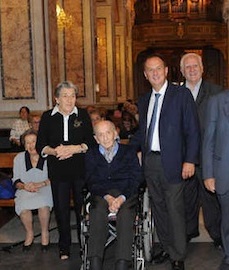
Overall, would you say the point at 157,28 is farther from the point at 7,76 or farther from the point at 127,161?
the point at 127,161

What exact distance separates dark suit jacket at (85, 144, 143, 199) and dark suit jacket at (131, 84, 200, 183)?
0.29 meters

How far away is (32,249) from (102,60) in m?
12.9

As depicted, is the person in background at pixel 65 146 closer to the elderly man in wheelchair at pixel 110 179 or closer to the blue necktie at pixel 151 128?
the elderly man in wheelchair at pixel 110 179

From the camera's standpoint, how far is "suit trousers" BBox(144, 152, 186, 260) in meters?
4.62

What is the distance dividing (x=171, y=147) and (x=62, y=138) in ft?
3.49

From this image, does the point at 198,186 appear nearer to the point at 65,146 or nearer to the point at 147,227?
the point at 147,227

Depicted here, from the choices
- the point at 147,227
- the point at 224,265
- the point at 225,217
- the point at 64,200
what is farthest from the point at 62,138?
the point at 224,265

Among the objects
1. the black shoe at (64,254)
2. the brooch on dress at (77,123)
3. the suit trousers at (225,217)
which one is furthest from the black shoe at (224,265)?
the brooch on dress at (77,123)

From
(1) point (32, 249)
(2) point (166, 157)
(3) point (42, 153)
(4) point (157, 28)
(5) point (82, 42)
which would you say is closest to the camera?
(2) point (166, 157)

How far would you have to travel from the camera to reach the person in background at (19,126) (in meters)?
9.05

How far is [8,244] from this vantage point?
19.1 feet

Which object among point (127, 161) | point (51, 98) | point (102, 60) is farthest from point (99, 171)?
point (102, 60)

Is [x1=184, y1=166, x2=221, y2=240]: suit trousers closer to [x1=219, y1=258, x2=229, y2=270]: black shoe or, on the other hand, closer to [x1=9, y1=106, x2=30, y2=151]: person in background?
[x1=219, y1=258, x2=229, y2=270]: black shoe

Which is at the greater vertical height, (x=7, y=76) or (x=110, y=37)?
(x=110, y=37)
